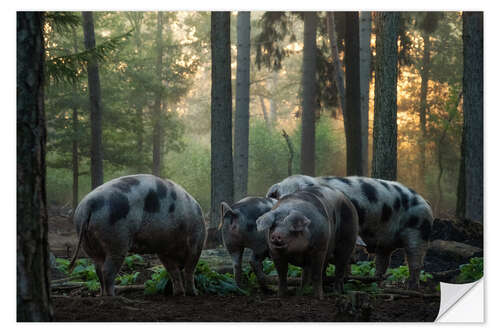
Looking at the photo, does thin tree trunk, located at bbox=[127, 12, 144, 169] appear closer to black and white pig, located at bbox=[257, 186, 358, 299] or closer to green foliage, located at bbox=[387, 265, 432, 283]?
green foliage, located at bbox=[387, 265, 432, 283]

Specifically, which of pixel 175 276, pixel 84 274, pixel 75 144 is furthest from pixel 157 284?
pixel 75 144

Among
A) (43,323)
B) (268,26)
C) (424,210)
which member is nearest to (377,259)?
(424,210)

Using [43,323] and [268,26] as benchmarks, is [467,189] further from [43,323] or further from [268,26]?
[268,26]

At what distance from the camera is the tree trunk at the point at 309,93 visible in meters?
16.1

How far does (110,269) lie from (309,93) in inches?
473

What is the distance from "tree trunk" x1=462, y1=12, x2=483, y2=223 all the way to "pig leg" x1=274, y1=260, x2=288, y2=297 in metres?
4.35

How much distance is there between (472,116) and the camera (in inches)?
345

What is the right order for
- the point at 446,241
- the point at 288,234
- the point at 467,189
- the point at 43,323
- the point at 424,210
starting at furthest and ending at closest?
the point at 467,189, the point at 446,241, the point at 424,210, the point at 288,234, the point at 43,323

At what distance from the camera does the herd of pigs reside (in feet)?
16.4

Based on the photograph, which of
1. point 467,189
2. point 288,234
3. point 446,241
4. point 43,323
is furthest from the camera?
point 467,189

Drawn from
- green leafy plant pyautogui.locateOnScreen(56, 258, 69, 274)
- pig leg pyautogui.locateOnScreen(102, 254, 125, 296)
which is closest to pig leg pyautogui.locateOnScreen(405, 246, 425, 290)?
pig leg pyautogui.locateOnScreen(102, 254, 125, 296)

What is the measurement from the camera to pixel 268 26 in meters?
15.8

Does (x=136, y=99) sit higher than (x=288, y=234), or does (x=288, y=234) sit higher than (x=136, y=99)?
(x=136, y=99)

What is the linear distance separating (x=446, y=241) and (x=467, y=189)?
114 centimetres
